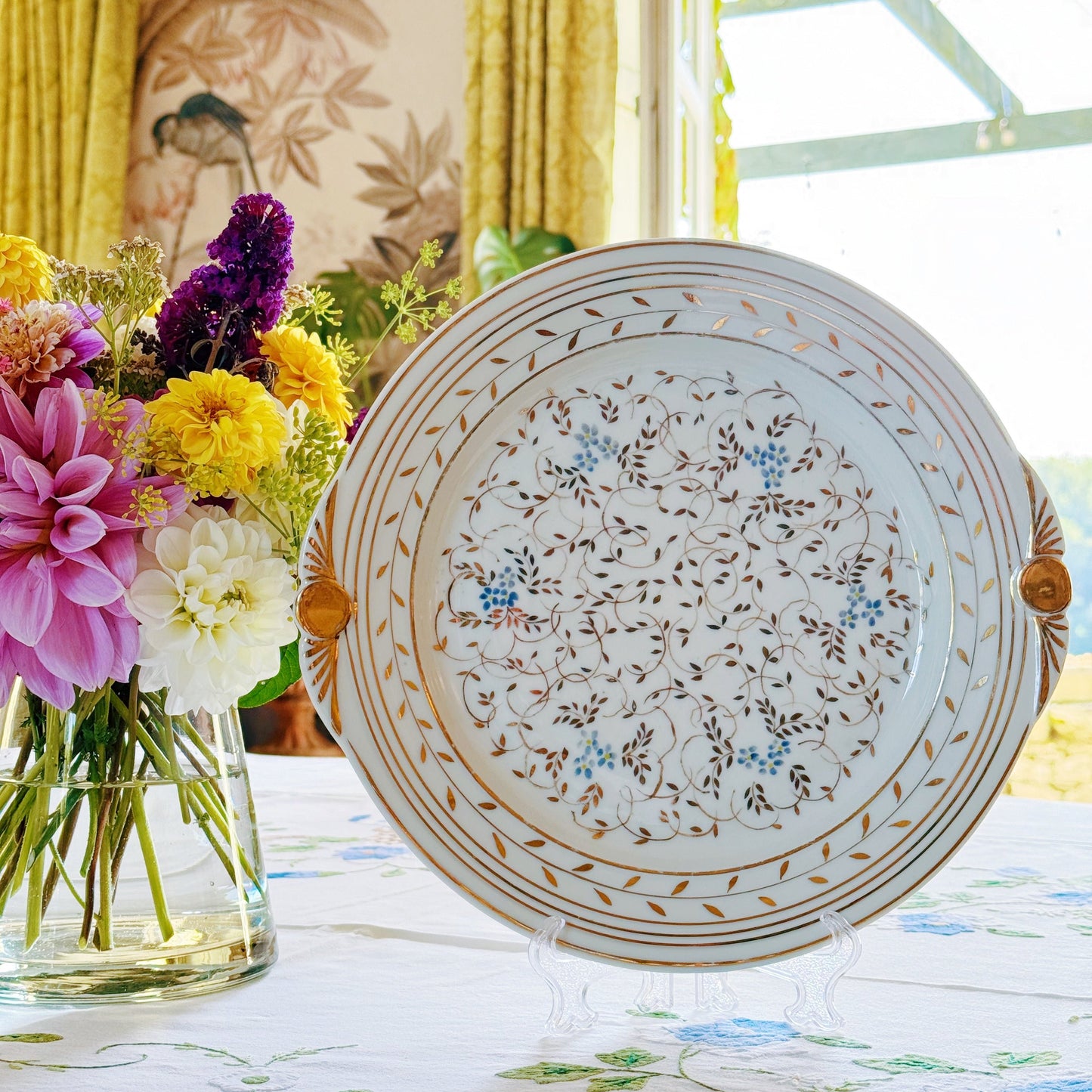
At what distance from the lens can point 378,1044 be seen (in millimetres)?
583

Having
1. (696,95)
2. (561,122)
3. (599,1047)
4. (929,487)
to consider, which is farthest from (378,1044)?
(696,95)

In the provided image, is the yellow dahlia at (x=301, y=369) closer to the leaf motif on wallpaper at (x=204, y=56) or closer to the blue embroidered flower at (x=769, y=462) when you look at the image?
the blue embroidered flower at (x=769, y=462)

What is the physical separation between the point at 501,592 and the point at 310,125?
3.08 meters

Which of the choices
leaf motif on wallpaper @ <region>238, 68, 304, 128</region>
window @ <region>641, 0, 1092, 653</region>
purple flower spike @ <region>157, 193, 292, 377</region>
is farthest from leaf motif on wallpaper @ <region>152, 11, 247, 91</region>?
purple flower spike @ <region>157, 193, 292, 377</region>

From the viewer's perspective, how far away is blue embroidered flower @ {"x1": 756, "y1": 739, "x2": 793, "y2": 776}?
69cm

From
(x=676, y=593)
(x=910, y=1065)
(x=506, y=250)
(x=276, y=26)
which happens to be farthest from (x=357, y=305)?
(x=910, y=1065)

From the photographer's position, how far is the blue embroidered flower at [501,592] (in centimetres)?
70

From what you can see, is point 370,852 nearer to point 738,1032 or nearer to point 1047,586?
point 738,1032

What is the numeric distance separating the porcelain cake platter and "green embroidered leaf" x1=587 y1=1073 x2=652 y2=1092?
10cm

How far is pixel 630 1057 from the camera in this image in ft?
1.89

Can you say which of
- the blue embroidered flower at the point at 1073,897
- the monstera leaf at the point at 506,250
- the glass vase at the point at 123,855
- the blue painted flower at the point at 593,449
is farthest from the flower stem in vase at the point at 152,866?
the monstera leaf at the point at 506,250

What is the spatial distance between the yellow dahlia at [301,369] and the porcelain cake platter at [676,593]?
0.07 meters

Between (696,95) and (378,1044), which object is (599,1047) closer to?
(378,1044)

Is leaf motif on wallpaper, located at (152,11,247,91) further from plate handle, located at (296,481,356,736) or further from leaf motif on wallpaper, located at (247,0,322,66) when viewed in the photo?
plate handle, located at (296,481,356,736)
